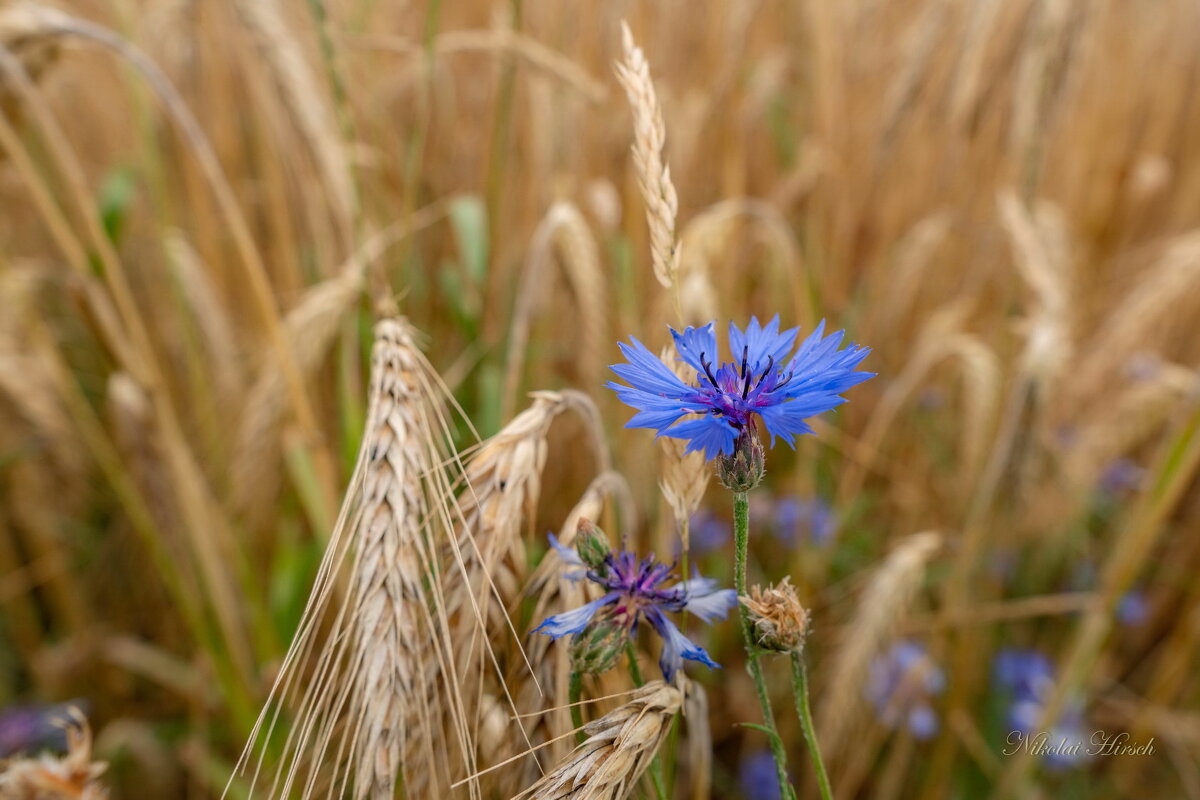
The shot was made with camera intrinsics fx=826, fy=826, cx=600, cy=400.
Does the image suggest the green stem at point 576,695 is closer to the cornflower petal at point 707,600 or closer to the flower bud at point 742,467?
the cornflower petal at point 707,600

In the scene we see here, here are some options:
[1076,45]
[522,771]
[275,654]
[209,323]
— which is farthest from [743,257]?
[522,771]

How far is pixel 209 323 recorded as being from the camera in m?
1.83

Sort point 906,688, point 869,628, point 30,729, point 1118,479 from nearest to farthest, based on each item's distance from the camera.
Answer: point 869,628 < point 906,688 < point 30,729 < point 1118,479

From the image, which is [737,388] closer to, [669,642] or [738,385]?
[738,385]

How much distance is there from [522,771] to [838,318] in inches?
75.2

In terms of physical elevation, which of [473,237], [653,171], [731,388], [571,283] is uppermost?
[473,237]

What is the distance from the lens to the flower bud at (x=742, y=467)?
0.70m

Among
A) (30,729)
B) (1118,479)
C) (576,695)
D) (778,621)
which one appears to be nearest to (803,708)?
(778,621)

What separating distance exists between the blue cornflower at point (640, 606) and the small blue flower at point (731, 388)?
5.5 inches

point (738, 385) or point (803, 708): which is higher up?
point (738, 385)

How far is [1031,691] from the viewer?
2.09m

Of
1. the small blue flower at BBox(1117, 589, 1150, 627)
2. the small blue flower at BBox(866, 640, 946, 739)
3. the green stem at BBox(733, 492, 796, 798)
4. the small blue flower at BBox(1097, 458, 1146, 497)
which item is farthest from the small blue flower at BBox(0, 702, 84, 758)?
the small blue flower at BBox(1097, 458, 1146, 497)

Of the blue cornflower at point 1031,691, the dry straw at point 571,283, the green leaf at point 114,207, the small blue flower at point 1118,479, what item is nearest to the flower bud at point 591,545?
the dry straw at point 571,283

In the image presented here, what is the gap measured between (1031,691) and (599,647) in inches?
72.1
